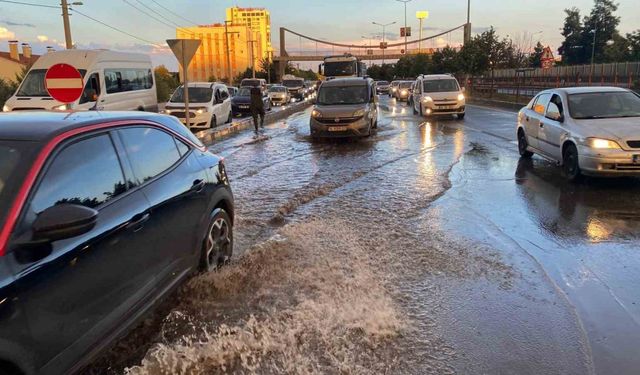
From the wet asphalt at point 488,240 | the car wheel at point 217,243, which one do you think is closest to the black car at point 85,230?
the car wheel at point 217,243

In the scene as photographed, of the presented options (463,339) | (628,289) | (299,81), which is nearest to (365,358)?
(463,339)

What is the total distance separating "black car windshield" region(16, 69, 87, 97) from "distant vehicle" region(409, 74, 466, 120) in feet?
46.3

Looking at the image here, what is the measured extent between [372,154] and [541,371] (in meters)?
10.1

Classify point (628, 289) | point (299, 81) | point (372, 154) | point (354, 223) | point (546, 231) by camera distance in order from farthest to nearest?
1. point (299, 81)
2. point (372, 154)
3. point (354, 223)
4. point (546, 231)
5. point (628, 289)

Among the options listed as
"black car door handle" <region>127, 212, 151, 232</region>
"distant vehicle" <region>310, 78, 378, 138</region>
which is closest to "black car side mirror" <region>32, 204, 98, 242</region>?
"black car door handle" <region>127, 212, 151, 232</region>

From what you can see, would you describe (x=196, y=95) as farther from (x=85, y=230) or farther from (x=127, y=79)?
(x=85, y=230)

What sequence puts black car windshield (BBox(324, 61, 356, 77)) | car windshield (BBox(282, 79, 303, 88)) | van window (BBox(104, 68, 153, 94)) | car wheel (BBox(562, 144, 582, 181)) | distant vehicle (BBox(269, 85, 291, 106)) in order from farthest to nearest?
1. car windshield (BBox(282, 79, 303, 88))
2. distant vehicle (BBox(269, 85, 291, 106))
3. black car windshield (BBox(324, 61, 356, 77))
4. van window (BBox(104, 68, 153, 94))
5. car wheel (BBox(562, 144, 582, 181))

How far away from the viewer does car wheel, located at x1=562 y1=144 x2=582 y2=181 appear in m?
8.72

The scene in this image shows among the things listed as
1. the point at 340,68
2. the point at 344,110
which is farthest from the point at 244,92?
the point at 344,110

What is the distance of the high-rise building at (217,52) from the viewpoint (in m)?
105

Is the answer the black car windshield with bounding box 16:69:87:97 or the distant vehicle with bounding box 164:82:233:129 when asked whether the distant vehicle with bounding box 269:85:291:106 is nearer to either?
the distant vehicle with bounding box 164:82:233:129

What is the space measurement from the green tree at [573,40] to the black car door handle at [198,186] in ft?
295

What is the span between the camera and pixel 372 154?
1327 centimetres

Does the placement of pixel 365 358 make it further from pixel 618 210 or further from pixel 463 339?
pixel 618 210
